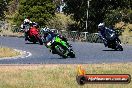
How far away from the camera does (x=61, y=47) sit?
2333 cm

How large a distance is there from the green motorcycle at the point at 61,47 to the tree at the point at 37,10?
1102 inches

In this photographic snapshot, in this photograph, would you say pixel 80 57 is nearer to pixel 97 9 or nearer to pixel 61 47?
pixel 61 47

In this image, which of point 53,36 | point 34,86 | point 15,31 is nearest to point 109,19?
point 15,31

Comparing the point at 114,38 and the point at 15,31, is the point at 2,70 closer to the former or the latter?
the point at 114,38

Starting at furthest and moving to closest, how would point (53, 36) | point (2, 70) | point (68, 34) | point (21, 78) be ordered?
point (68, 34) → point (53, 36) → point (2, 70) → point (21, 78)

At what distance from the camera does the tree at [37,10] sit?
2020 inches

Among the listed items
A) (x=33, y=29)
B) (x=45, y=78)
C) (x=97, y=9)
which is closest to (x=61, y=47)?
(x=45, y=78)

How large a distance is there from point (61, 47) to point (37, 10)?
28337 mm

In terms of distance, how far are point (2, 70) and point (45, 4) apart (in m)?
36.0

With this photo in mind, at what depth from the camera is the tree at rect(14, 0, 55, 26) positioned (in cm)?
5131

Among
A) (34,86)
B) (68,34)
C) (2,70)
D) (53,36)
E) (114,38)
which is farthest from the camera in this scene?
(68,34)

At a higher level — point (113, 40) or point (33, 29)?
point (33, 29)

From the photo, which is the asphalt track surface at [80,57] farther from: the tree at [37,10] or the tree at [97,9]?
the tree at [37,10]

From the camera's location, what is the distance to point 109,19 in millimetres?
47250
